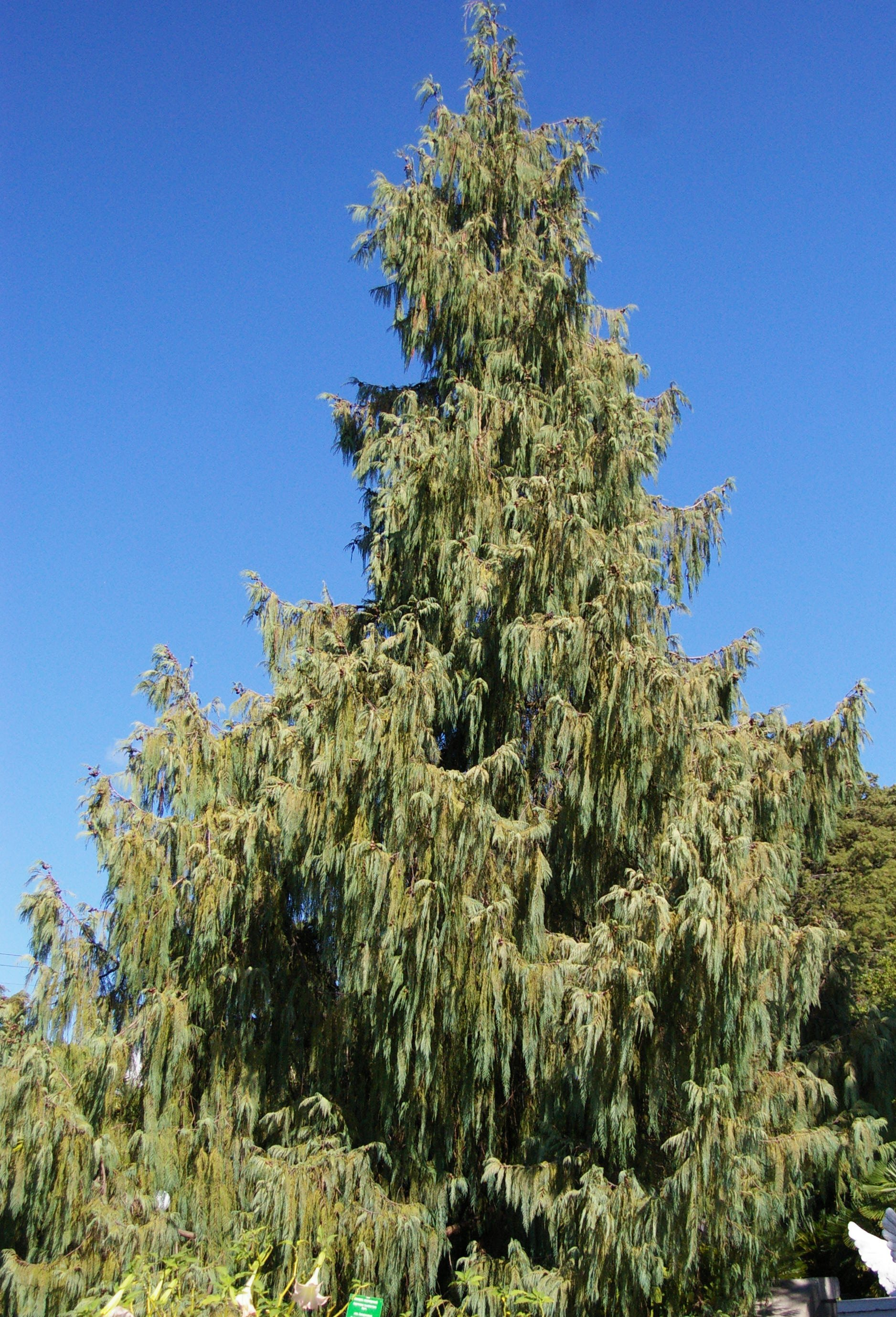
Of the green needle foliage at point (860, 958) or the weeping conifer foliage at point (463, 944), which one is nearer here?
the weeping conifer foliage at point (463, 944)

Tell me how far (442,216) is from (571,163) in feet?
3.76

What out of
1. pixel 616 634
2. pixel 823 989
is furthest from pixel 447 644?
pixel 823 989

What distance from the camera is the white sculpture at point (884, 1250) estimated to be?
4336 millimetres

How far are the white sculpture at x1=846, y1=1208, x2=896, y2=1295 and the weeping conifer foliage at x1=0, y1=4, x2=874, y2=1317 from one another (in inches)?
23.1

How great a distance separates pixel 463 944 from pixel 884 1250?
2296 millimetres

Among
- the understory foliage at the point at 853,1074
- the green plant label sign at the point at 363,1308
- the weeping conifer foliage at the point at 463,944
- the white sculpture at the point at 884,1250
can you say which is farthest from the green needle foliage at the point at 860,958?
the green plant label sign at the point at 363,1308

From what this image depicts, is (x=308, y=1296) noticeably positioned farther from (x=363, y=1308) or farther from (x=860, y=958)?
(x=860, y=958)

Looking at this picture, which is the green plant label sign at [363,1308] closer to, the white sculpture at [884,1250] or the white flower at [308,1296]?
the white flower at [308,1296]

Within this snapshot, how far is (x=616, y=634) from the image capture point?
254 inches

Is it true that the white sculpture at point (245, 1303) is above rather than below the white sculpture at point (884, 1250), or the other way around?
below

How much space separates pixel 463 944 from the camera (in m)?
5.56

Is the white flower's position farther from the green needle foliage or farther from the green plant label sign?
the green needle foliage

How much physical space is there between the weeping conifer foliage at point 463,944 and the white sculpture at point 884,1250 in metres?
0.59

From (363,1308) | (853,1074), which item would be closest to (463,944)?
(363,1308)
